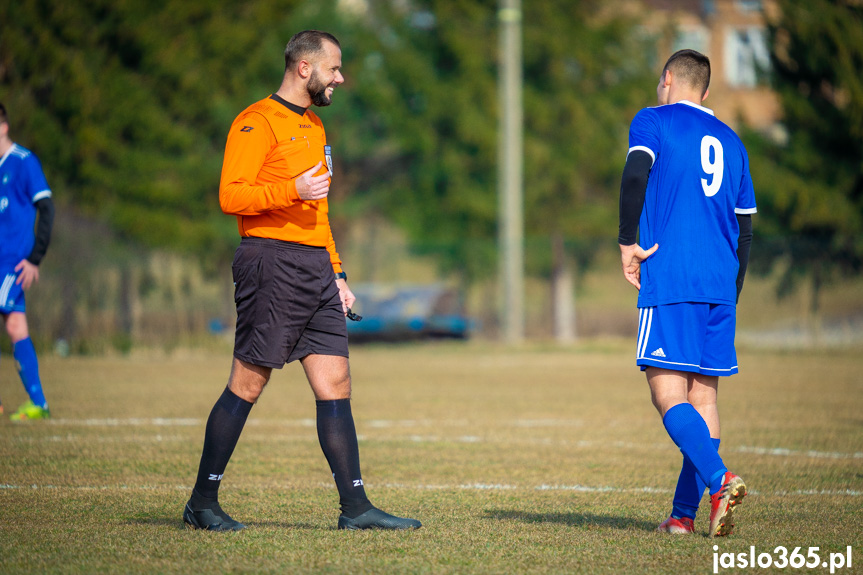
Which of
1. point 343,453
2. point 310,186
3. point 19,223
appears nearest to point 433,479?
point 343,453

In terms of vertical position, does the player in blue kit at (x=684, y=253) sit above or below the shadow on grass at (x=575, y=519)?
above

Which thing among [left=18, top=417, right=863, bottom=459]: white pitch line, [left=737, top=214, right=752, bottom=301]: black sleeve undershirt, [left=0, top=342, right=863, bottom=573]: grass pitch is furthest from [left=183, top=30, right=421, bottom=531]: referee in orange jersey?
[left=18, top=417, right=863, bottom=459]: white pitch line

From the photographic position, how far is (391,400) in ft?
39.6

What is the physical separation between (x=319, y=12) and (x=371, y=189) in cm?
499

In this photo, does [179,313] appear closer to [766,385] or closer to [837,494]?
[766,385]

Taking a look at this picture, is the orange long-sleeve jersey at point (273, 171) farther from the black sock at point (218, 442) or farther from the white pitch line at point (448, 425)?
the white pitch line at point (448, 425)

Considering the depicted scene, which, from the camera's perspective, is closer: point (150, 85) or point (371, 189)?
point (150, 85)

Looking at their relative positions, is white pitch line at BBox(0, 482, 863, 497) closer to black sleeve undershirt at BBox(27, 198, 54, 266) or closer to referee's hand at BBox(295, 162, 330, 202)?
referee's hand at BBox(295, 162, 330, 202)

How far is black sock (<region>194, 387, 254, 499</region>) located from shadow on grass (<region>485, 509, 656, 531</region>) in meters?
1.39

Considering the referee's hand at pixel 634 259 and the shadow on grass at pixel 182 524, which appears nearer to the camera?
the referee's hand at pixel 634 259

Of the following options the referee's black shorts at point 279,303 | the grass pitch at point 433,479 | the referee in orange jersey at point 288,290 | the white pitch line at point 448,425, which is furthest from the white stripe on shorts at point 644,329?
the white pitch line at point 448,425

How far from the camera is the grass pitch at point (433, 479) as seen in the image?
443 cm

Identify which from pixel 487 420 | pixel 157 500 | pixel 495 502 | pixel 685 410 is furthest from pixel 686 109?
pixel 487 420

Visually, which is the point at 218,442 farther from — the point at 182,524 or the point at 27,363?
the point at 27,363
